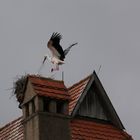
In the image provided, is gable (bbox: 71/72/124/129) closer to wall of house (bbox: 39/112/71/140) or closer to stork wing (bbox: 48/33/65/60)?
stork wing (bbox: 48/33/65/60)

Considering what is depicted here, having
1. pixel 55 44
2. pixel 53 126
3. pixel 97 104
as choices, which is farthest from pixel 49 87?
pixel 97 104

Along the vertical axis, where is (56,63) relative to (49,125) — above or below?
above

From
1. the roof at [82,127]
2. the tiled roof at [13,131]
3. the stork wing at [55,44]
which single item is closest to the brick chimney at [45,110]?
the roof at [82,127]

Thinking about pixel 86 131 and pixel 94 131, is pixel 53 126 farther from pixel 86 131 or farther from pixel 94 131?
pixel 94 131

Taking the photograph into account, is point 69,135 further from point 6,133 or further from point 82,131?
point 6,133

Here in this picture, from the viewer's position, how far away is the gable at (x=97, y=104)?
36.5m

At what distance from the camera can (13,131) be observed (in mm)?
37000

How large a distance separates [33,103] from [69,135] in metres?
1.25

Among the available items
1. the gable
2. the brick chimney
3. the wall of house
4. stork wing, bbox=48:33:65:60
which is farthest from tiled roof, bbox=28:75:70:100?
the gable

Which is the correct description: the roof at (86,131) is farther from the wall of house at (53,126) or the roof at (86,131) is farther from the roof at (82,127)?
the wall of house at (53,126)

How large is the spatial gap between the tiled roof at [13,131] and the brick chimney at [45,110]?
296 centimetres

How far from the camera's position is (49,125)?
3225 centimetres

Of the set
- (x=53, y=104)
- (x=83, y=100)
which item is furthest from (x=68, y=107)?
(x=83, y=100)

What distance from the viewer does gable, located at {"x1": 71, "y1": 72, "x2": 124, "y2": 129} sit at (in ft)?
120
